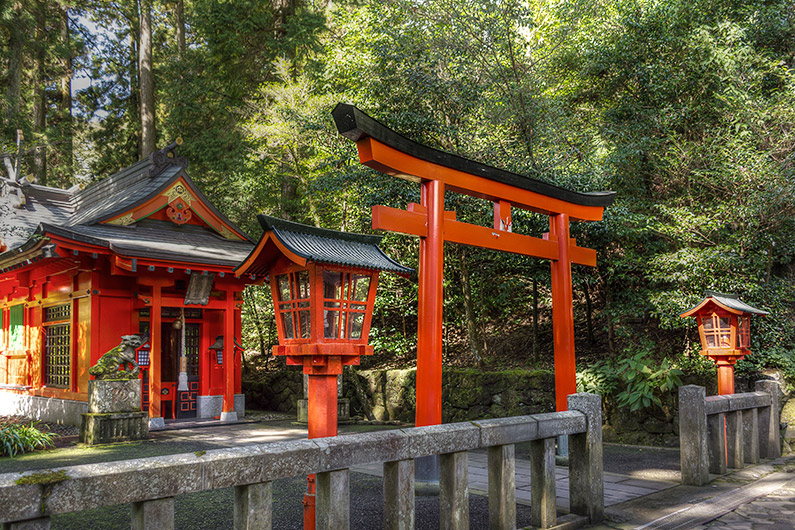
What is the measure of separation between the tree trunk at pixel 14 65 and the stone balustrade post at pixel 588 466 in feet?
64.0

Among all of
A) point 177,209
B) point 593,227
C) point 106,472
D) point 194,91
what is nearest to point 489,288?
point 593,227

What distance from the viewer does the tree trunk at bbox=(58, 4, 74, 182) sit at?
22.2 metres

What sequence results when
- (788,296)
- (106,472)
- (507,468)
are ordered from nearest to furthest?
(106,472) → (507,468) → (788,296)

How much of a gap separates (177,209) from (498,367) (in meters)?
8.31

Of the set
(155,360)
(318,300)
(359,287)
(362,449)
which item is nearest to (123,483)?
(362,449)

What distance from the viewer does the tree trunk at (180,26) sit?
71.3ft

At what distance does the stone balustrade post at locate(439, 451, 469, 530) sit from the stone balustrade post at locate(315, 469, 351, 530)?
33.1 inches

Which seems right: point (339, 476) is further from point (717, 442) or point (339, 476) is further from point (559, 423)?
point (717, 442)

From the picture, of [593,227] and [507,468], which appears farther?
[593,227]

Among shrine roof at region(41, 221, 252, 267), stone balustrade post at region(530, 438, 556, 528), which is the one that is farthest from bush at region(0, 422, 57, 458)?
stone balustrade post at region(530, 438, 556, 528)

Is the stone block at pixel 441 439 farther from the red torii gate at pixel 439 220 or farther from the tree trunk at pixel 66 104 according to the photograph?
the tree trunk at pixel 66 104

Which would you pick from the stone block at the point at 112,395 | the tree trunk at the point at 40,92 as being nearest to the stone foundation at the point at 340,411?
the stone block at the point at 112,395

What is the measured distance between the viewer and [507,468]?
4.13m

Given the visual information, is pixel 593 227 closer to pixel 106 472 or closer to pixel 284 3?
pixel 106 472
